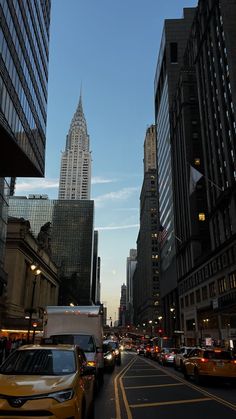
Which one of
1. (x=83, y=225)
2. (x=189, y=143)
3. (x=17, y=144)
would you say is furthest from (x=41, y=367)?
(x=83, y=225)

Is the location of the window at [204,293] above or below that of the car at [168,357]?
above

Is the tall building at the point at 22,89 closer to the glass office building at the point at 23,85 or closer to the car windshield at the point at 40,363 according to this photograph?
the glass office building at the point at 23,85

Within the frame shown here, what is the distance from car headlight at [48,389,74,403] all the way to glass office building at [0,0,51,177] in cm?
2620

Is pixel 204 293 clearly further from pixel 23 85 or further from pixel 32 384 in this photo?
pixel 32 384

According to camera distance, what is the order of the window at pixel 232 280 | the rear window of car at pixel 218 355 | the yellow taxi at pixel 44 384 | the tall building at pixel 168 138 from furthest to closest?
the tall building at pixel 168 138
the window at pixel 232 280
the rear window of car at pixel 218 355
the yellow taxi at pixel 44 384

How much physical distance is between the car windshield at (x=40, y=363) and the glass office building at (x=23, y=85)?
2454cm

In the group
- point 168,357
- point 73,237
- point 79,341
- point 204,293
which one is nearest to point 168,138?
point 204,293

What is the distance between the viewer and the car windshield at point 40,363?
7215 millimetres

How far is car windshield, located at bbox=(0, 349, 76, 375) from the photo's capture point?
7.21m

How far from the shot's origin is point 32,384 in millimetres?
6273

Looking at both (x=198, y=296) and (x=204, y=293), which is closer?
(x=204, y=293)

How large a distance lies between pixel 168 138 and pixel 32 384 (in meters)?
107

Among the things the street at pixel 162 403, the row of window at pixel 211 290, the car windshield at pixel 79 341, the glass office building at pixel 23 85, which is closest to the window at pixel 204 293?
the row of window at pixel 211 290

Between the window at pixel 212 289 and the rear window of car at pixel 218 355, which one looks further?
the window at pixel 212 289
